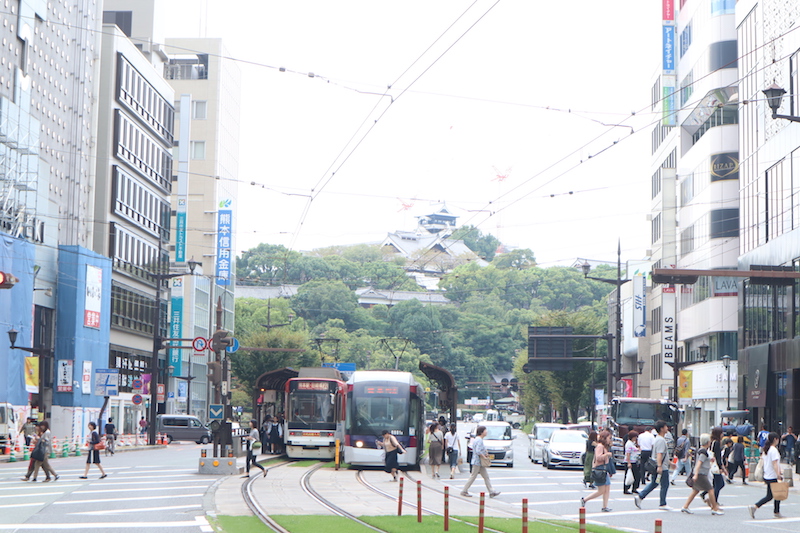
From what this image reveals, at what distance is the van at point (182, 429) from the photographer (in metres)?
61.9

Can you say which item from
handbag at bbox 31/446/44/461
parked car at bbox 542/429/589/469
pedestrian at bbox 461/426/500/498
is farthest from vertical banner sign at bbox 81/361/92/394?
pedestrian at bbox 461/426/500/498

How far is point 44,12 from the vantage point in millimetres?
52188

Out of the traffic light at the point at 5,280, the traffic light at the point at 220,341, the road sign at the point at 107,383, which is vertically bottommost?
the road sign at the point at 107,383

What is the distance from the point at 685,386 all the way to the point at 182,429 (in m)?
29.0

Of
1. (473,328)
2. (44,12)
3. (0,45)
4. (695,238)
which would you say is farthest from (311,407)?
(473,328)

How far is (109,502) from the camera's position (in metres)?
20.7

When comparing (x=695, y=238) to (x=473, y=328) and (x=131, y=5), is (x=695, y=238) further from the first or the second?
(x=473, y=328)

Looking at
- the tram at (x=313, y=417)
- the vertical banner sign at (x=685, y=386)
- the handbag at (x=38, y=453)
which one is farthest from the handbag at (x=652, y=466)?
the vertical banner sign at (x=685, y=386)

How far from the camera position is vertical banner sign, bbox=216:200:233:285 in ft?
269

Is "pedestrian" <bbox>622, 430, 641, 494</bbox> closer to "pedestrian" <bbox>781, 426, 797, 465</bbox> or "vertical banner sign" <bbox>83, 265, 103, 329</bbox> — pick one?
"pedestrian" <bbox>781, 426, 797, 465</bbox>

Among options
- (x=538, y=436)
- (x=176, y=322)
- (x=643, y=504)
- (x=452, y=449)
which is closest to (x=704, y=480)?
(x=643, y=504)

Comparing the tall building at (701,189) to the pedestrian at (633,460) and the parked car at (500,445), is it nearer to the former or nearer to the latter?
the parked car at (500,445)

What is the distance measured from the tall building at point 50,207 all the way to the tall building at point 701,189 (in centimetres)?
2982

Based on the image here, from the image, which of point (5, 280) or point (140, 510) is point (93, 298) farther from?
point (140, 510)
